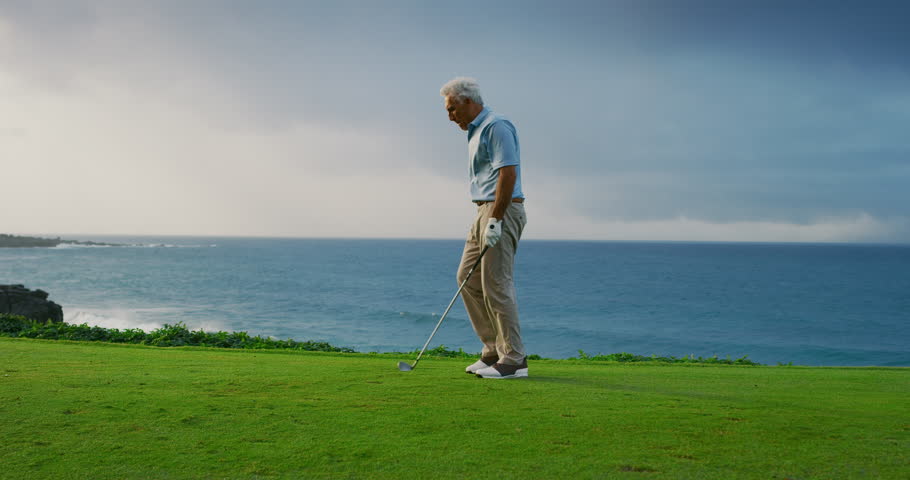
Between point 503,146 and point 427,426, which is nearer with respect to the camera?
point 427,426

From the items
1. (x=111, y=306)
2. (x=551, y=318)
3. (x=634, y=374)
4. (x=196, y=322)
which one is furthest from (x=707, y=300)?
(x=634, y=374)

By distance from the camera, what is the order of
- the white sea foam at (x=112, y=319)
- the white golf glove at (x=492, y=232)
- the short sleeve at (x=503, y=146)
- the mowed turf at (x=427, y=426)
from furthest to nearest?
the white sea foam at (x=112, y=319), the short sleeve at (x=503, y=146), the white golf glove at (x=492, y=232), the mowed turf at (x=427, y=426)

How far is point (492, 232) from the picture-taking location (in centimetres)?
482

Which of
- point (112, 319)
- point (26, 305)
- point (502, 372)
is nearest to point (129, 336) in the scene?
point (502, 372)

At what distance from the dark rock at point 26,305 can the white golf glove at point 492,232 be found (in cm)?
1715

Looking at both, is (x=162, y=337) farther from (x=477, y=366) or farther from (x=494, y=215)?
(x=494, y=215)

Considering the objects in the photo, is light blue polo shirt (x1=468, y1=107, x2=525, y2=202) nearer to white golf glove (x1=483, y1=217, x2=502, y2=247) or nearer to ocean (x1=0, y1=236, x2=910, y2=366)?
white golf glove (x1=483, y1=217, x2=502, y2=247)

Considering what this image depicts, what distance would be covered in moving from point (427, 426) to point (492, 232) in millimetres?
1966

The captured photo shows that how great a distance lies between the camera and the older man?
16.2 ft

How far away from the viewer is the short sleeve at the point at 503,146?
494cm

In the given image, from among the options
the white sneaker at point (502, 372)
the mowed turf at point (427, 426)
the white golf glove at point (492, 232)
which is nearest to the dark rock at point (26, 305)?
the mowed turf at point (427, 426)

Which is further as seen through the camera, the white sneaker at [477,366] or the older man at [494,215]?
the white sneaker at [477,366]

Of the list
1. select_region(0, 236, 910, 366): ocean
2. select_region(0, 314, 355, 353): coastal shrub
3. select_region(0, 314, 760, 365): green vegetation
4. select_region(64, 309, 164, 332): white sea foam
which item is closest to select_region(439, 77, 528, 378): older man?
select_region(0, 314, 760, 365): green vegetation

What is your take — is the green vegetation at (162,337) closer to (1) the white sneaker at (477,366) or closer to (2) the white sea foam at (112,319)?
(1) the white sneaker at (477,366)
